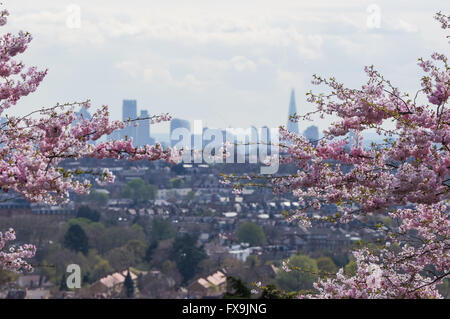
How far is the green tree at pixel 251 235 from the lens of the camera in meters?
130

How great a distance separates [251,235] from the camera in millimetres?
131250

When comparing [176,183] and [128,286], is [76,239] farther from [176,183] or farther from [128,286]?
[176,183]

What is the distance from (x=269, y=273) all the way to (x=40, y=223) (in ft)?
118

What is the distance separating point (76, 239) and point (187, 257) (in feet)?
54.9

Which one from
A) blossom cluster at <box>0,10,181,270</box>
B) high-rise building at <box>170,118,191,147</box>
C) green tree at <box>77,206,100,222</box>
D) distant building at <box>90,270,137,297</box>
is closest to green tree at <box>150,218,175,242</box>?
green tree at <box>77,206,100,222</box>

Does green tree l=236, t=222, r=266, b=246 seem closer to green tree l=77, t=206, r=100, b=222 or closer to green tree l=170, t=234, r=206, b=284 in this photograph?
green tree l=170, t=234, r=206, b=284

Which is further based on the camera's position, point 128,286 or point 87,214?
point 87,214

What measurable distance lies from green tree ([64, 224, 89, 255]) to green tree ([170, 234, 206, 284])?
13.1 metres

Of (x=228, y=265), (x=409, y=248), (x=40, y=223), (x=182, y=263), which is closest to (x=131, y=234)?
(x=40, y=223)

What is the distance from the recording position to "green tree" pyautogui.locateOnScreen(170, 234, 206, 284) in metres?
108

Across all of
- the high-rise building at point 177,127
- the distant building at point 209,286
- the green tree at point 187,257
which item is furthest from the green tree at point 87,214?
the distant building at point 209,286

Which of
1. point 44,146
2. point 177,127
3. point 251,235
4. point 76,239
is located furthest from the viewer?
point 177,127

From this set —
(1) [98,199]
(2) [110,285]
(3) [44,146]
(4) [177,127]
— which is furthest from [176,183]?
(3) [44,146]

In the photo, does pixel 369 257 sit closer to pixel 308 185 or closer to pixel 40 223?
pixel 308 185
